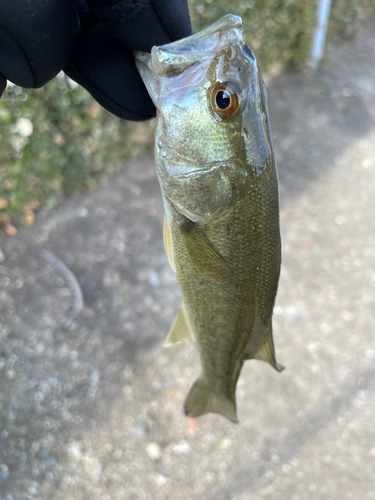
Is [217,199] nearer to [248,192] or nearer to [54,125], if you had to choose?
[248,192]

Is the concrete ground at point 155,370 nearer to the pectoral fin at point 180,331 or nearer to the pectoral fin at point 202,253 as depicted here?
the pectoral fin at point 180,331

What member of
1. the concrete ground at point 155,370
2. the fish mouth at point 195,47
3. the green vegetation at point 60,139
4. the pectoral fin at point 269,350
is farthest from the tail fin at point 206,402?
the green vegetation at point 60,139

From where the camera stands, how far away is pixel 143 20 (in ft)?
4.27

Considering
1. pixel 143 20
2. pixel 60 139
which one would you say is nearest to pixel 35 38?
pixel 143 20

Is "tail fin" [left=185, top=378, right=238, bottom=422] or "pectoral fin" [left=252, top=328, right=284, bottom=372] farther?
"tail fin" [left=185, top=378, right=238, bottom=422]

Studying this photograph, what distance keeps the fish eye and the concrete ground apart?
2231 millimetres

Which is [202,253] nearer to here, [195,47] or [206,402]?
[195,47]

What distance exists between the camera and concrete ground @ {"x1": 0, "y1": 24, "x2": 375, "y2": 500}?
2.55 meters

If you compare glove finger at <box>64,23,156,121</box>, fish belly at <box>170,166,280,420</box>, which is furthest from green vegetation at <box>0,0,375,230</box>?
fish belly at <box>170,166,280,420</box>

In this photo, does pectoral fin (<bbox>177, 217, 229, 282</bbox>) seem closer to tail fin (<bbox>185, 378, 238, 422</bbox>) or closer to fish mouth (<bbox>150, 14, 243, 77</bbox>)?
fish mouth (<bbox>150, 14, 243, 77</bbox>)

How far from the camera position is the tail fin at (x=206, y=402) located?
193cm

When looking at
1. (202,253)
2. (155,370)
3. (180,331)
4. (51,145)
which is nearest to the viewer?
(202,253)

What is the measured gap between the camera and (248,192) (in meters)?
1.36

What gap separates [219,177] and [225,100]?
0.85 feet
